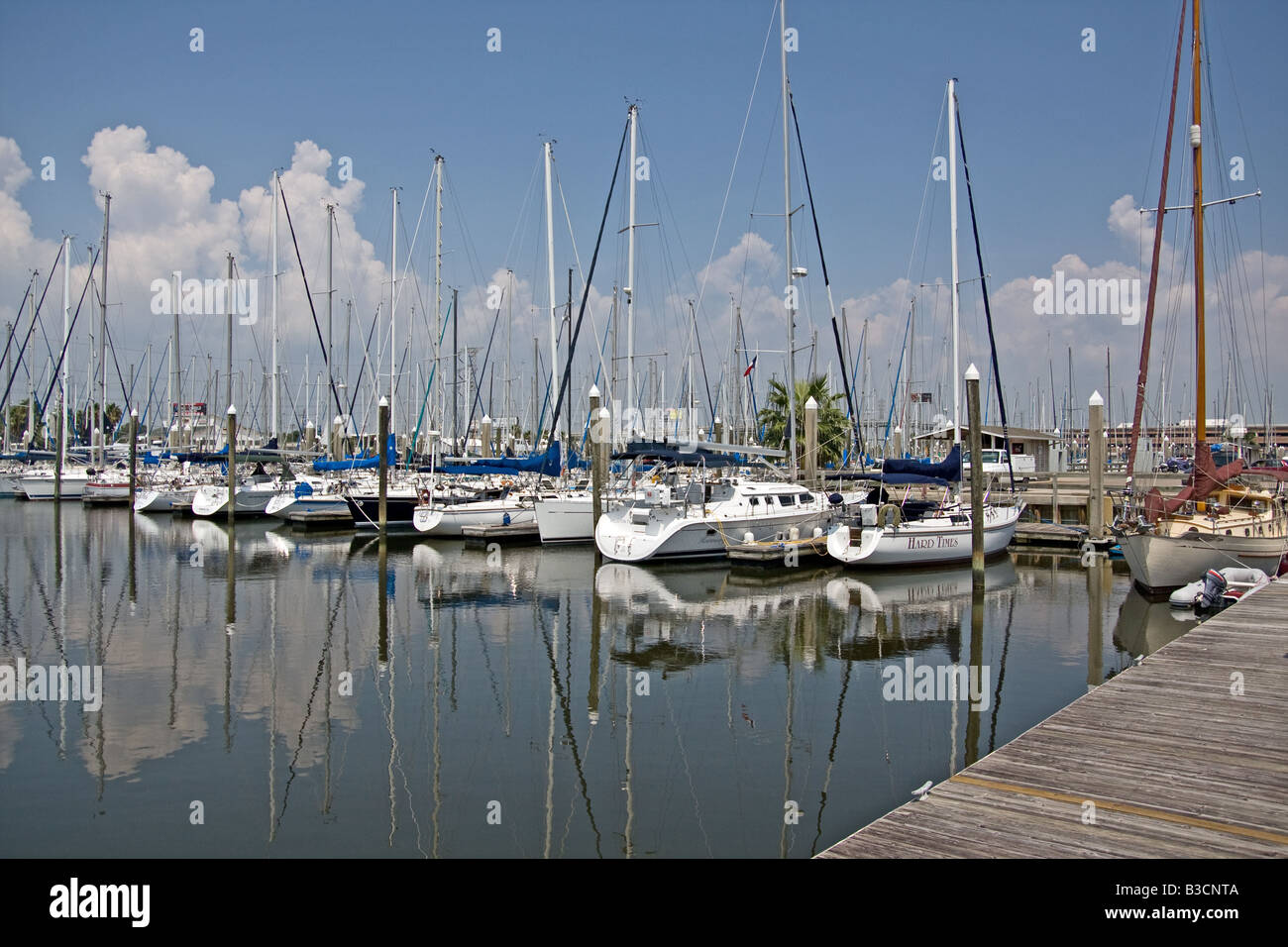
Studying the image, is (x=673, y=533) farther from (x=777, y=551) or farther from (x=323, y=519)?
(x=323, y=519)

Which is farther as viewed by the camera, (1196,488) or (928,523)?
(928,523)

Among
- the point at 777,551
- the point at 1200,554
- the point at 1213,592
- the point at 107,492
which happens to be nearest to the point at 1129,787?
the point at 1213,592

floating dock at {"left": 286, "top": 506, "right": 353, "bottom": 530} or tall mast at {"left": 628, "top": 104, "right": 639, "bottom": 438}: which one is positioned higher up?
tall mast at {"left": 628, "top": 104, "right": 639, "bottom": 438}

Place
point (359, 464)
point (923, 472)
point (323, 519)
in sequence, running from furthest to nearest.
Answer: point (359, 464)
point (323, 519)
point (923, 472)

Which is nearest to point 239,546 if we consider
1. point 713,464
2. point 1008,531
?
point 713,464

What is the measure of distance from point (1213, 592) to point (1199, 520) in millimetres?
2998

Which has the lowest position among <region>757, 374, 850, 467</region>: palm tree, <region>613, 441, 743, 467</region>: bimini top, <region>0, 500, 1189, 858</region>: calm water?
<region>0, 500, 1189, 858</region>: calm water

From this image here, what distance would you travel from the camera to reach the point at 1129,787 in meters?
7.53

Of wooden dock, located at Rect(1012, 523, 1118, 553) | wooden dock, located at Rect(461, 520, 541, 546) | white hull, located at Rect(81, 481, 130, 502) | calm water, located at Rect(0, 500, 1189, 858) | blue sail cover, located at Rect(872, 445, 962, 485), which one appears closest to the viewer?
calm water, located at Rect(0, 500, 1189, 858)

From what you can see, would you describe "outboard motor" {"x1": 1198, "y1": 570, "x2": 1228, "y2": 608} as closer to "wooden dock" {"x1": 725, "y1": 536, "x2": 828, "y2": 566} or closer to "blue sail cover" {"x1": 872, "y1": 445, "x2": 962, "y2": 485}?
"blue sail cover" {"x1": 872, "y1": 445, "x2": 962, "y2": 485}

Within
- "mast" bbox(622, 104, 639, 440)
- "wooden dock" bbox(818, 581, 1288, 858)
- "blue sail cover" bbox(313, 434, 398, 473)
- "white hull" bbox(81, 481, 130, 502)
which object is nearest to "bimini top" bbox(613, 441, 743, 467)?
"mast" bbox(622, 104, 639, 440)

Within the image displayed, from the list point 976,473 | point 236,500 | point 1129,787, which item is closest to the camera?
point 1129,787

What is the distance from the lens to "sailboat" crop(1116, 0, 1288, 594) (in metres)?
21.0

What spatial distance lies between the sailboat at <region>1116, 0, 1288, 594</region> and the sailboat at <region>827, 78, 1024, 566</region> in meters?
4.69
